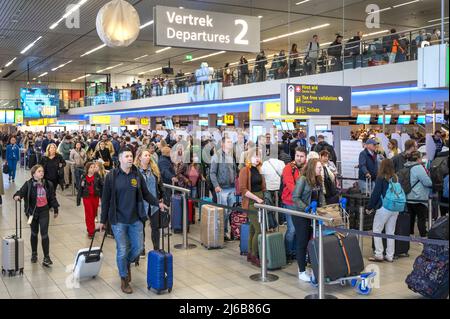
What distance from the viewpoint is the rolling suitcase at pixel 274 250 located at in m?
7.11

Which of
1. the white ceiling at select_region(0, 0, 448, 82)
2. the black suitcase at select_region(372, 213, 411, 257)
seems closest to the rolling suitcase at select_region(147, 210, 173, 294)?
the black suitcase at select_region(372, 213, 411, 257)

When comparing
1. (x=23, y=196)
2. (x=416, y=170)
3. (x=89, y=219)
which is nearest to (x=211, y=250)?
(x=89, y=219)

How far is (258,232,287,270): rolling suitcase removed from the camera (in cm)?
711

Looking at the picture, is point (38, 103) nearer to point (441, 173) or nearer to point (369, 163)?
point (369, 163)

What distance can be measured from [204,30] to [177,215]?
3.52 m

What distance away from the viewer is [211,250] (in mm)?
8547

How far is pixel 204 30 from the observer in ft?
28.0

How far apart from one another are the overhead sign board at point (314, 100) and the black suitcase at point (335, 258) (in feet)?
19.3

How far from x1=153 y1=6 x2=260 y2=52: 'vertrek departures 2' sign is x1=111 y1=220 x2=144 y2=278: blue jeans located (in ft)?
10.2

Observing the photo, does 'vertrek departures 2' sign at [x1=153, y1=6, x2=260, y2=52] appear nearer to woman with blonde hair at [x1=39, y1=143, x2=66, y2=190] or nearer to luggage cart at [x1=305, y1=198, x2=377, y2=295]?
luggage cart at [x1=305, y1=198, x2=377, y2=295]

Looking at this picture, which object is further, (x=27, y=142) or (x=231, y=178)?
(x=27, y=142)

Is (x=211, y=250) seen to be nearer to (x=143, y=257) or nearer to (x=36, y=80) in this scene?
(x=143, y=257)

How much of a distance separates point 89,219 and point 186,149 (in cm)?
307

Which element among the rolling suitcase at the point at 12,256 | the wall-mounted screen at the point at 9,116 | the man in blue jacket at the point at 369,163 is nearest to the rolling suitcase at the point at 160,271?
the rolling suitcase at the point at 12,256
